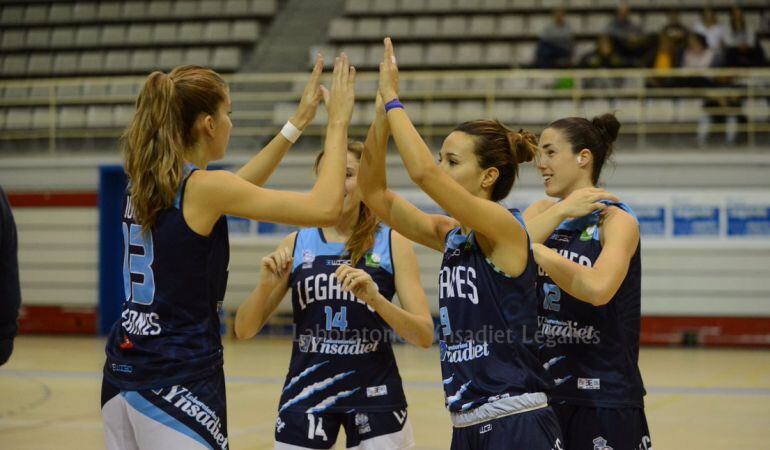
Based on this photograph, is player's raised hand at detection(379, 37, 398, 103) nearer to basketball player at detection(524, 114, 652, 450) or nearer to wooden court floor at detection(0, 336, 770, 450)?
basketball player at detection(524, 114, 652, 450)

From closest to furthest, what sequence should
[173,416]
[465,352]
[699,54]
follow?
1. [173,416]
2. [465,352]
3. [699,54]

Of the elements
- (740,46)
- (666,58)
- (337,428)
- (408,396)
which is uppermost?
(740,46)

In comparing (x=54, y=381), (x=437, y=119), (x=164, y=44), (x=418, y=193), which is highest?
(x=164, y=44)

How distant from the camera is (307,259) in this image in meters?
4.29

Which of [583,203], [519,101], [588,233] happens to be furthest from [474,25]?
[583,203]

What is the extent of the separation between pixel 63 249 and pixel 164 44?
15.5 feet

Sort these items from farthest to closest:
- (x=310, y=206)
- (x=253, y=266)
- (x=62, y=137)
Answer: (x=62, y=137) < (x=253, y=266) < (x=310, y=206)

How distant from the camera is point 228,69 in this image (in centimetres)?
1722

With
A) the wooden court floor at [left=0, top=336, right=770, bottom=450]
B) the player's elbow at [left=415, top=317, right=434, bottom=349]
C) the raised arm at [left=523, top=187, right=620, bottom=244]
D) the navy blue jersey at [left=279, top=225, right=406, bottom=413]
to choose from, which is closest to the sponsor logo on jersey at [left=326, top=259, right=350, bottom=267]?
the navy blue jersey at [left=279, top=225, right=406, bottom=413]

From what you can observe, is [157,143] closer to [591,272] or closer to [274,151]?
[274,151]

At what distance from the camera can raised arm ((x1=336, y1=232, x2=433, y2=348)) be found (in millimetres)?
3754

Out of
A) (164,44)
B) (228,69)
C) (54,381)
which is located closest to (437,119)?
(228,69)

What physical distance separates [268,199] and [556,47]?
41.3 feet

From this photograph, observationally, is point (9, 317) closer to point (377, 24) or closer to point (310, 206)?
point (310, 206)
